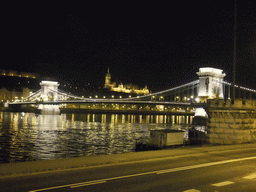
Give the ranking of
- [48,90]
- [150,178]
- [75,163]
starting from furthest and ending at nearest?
[48,90]
[75,163]
[150,178]

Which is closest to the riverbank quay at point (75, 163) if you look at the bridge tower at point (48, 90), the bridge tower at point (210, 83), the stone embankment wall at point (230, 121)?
the stone embankment wall at point (230, 121)

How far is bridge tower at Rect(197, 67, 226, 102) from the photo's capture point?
251ft

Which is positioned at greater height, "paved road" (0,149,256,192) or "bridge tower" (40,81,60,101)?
"bridge tower" (40,81,60,101)

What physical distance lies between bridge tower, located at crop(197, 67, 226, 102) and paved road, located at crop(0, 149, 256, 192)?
2599 inches

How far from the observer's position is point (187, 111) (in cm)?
11931

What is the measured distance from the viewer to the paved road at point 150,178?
26.8 ft

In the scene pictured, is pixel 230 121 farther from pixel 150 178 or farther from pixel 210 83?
pixel 210 83

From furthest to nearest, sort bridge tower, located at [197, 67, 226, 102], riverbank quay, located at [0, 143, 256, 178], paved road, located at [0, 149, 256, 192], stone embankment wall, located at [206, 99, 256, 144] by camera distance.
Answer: bridge tower, located at [197, 67, 226, 102] < stone embankment wall, located at [206, 99, 256, 144] < riverbank quay, located at [0, 143, 256, 178] < paved road, located at [0, 149, 256, 192]

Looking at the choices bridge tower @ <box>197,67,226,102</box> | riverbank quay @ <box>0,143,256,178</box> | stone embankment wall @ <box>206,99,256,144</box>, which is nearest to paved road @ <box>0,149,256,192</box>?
riverbank quay @ <box>0,143,256,178</box>

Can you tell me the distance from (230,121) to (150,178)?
494 inches

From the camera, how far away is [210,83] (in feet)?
252

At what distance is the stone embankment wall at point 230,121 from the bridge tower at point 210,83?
55.9 meters

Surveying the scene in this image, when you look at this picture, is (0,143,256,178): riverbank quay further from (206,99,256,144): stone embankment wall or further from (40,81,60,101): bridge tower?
(40,81,60,101): bridge tower

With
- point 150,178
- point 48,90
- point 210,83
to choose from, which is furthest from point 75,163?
point 48,90
